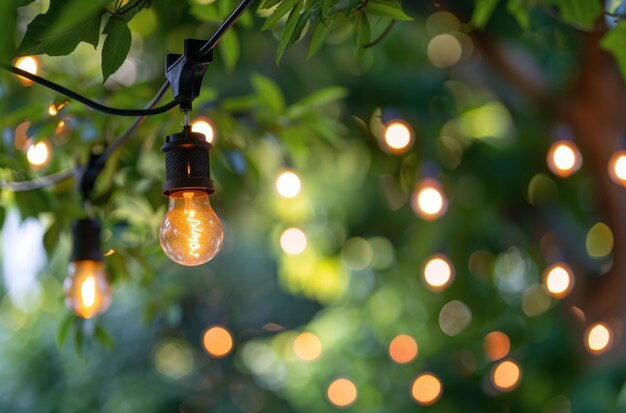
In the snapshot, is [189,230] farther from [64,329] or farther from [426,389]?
[426,389]

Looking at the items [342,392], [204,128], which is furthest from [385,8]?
[342,392]

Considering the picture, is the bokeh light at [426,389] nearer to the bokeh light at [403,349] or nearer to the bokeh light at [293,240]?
the bokeh light at [403,349]

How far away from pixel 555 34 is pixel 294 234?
1106 mm

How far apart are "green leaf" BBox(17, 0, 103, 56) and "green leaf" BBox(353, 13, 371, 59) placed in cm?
32

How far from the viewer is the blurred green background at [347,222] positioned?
68.7 inches

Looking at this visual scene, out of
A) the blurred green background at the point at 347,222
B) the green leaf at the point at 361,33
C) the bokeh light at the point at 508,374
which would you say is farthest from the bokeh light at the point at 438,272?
the green leaf at the point at 361,33

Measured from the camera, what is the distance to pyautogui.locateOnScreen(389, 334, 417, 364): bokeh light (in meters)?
3.80

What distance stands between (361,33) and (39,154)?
91 centimetres

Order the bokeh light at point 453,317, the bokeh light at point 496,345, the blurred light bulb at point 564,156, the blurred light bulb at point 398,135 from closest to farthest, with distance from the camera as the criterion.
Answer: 1. the blurred light bulb at point 564,156
2. the blurred light bulb at point 398,135
3. the bokeh light at point 496,345
4. the bokeh light at point 453,317

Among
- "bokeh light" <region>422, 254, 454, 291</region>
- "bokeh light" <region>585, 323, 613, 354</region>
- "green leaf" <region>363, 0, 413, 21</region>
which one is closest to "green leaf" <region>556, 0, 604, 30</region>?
"green leaf" <region>363, 0, 413, 21</region>

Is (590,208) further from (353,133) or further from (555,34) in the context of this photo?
(353,133)

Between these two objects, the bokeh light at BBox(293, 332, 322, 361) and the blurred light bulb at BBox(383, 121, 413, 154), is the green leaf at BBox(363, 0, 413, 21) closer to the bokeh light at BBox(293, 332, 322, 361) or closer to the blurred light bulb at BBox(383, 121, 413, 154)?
the blurred light bulb at BBox(383, 121, 413, 154)

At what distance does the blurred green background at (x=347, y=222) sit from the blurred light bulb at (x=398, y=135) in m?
0.02

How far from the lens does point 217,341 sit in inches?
165
